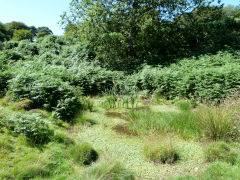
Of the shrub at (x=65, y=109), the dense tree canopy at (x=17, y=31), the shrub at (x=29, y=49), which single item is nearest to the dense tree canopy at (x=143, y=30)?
the shrub at (x=29, y=49)

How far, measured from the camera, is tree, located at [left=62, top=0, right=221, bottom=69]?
11.2m

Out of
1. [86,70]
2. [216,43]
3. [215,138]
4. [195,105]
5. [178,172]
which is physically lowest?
[178,172]

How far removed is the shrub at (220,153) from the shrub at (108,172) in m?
1.59

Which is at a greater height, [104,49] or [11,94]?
[104,49]

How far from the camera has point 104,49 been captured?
11.5m

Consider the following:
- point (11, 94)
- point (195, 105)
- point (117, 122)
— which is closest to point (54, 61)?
point (11, 94)

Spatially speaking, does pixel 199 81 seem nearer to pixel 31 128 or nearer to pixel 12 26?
pixel 31 128

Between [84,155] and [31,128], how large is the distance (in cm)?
136

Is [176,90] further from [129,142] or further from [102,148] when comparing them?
[102,148]

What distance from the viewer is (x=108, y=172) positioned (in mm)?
2902

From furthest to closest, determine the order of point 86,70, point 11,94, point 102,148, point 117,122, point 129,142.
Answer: point 86,70 → point 11,94 → point 117,122 → point 129,142 → point 102,148

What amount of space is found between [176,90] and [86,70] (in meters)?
4.38

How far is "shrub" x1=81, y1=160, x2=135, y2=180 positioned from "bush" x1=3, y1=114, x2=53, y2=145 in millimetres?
1641

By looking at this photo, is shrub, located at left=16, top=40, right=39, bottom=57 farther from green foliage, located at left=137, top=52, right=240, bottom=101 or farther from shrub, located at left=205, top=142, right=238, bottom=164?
shrub, located at left=205, top=142, right=238, bottom=164
